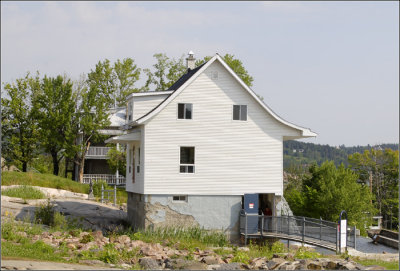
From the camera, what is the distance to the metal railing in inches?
1016

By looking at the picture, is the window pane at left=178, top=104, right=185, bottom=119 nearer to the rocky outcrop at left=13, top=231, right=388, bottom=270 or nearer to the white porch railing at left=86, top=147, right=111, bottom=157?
the rocky outcrop at left=13, top=231, right=388, bottom=270

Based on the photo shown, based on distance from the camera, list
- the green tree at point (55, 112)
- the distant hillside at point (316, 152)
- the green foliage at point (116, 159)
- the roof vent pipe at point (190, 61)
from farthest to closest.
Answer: the distant hillside at point (316, 152) → the green foliage at point (116, 159) → the green tree at point (55, 112) → the roof vent pipe at point (190, 61)

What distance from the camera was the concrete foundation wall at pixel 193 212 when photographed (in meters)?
29.9

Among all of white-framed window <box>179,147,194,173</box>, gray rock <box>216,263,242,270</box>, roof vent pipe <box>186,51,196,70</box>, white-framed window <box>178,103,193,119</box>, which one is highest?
roof vent pipe <box>186,51,196,70</box>

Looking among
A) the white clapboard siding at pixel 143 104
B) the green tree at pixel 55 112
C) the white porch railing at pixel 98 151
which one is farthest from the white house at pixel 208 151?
the white porch railing at pixel 98 151

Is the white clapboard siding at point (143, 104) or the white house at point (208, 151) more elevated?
the white clapboard siding at point (143, 104)

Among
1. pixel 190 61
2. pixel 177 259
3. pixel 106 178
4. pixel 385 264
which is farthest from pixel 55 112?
pixel 385 264

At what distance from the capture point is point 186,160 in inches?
1212

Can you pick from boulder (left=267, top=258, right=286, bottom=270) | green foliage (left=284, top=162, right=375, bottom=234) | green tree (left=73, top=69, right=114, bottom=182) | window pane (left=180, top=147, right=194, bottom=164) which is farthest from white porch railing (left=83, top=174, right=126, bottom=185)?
boulder (left=267, top=258, right=286, bottom=270)

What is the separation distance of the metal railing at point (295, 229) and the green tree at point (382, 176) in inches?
1658

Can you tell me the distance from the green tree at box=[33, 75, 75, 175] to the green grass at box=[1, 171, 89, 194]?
22.1 ft

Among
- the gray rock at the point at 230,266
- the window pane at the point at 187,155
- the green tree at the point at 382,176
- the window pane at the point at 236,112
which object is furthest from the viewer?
the green tree at the point at 382,176

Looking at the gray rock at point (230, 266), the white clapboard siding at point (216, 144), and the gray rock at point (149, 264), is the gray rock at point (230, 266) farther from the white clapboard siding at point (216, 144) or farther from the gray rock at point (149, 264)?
the white clapboard siding at point (216, 144)

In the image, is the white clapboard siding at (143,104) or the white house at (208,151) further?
the white clapboard siding at (143,104)
